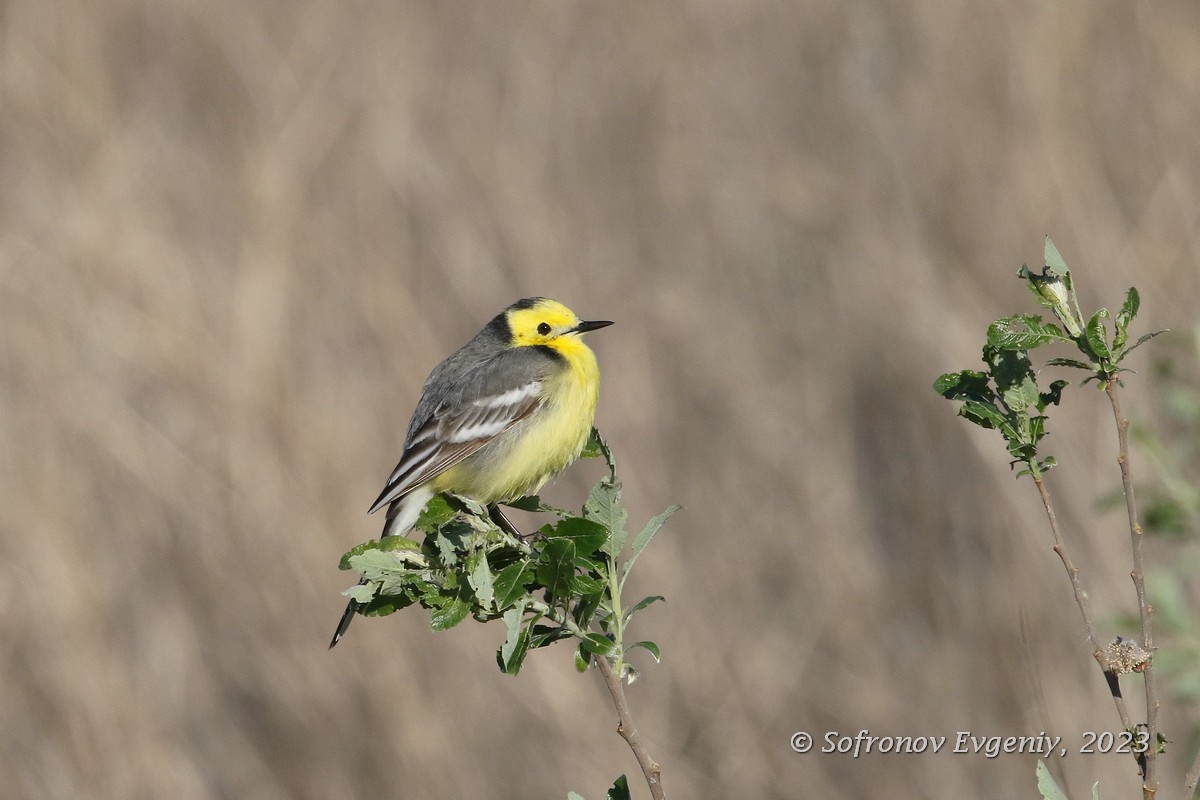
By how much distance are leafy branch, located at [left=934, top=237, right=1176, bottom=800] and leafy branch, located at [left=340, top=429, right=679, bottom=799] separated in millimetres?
560

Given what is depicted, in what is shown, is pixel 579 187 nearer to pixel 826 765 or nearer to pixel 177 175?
pixel 177 175

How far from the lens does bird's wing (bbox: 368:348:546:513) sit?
4.33 meters

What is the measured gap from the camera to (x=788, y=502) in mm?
6355

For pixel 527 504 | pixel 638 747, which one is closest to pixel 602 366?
pixel 527 504

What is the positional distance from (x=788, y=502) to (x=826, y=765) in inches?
53.2

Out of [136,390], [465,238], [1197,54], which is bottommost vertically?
[136,390]

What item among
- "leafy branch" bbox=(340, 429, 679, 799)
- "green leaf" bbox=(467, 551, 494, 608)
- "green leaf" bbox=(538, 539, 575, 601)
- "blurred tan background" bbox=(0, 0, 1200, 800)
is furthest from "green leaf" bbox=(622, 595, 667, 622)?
"blurred tan background" bbox=(0, 0, 1200, 800)

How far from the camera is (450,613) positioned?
82.0 inches

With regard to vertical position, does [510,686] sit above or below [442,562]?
above

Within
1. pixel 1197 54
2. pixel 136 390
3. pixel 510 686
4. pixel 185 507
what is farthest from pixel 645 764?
pixel 1197 54

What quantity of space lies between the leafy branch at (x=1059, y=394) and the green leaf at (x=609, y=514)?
0.57m

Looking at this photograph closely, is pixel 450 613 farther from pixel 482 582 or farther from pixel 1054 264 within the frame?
pixel 1054 264

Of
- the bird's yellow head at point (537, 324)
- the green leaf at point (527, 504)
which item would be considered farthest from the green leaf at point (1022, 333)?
the bird's yellow head at point (537, 324)

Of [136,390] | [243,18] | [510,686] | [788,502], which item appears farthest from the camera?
[243,18]
